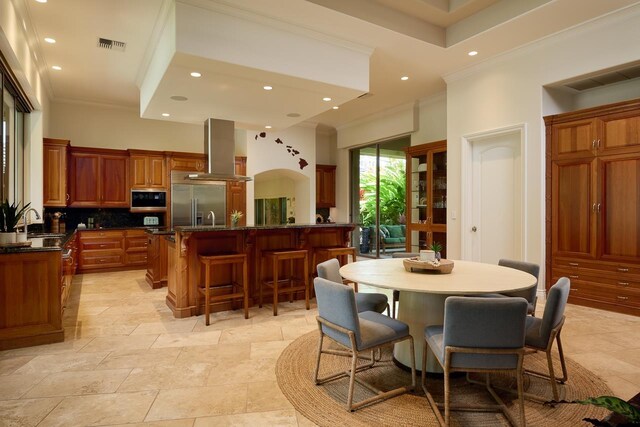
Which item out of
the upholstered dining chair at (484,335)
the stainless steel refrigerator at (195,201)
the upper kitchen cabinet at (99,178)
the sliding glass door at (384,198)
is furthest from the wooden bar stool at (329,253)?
the upper kitchen cabinet at (99,178)

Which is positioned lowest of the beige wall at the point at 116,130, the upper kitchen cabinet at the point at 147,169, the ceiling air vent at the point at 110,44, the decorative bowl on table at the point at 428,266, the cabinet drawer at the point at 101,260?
the cabinet drawer at the point at 101,260

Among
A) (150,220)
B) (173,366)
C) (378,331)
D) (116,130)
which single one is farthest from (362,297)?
(116,130)

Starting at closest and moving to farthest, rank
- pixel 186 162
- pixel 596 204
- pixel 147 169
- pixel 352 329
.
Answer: pixel 352 329 < pixel 596 204 < pixel 147 169 < pixel 186 162

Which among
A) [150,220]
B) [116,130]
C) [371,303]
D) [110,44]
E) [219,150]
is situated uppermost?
[110,44]

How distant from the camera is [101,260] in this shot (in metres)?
6.88

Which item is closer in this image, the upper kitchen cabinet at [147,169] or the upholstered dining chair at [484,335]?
the upholstered dining chair at [484,335]

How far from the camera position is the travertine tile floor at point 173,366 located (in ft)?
7.23

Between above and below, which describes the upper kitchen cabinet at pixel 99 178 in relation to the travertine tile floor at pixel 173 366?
above

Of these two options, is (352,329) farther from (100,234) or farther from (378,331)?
(100,234)

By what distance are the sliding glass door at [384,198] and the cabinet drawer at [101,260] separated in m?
4.91

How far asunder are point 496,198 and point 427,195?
Answer: 1284mm

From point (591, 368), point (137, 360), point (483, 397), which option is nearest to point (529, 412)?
point (483, 397)

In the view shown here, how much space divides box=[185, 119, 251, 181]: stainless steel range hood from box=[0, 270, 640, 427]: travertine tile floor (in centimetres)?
218

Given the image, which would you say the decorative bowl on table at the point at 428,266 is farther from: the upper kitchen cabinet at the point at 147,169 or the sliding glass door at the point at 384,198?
the upper kitchen cabinet at the point at 147,169
